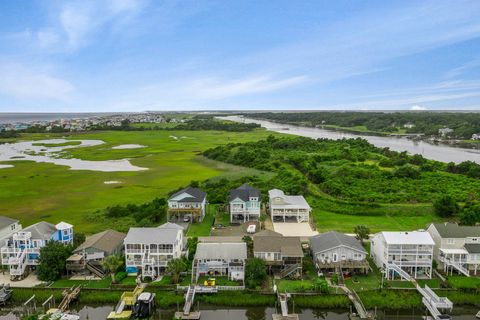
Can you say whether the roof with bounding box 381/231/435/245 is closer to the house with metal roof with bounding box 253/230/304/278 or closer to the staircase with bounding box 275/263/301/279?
the house with metal roof with bounding box 253/230/304/278

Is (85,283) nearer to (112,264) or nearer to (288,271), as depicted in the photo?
(112,264)

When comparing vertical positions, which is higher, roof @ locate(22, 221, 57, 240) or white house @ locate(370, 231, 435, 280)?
roof @ locate(22, 221, 57, 240)

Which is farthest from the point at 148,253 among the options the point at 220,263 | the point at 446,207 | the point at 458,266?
the point at 446,207

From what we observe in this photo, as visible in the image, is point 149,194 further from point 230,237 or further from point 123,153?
point 123,153

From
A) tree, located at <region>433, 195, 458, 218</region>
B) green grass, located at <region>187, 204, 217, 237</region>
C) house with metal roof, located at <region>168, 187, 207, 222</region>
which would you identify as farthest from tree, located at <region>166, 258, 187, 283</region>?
tree, located at <region>433, 195, 458, 218</region>

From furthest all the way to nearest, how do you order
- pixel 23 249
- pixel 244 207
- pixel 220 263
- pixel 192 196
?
1. pixel 192 196
2. pixel 244 207
3. pixel 23 249
4. pixel 220 263

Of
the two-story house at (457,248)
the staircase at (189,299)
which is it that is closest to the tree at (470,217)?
the two-story house at (457,248)

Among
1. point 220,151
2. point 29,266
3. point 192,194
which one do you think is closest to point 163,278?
point 29,266
